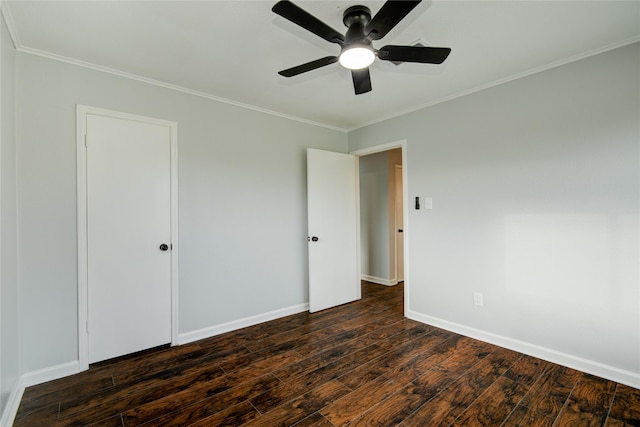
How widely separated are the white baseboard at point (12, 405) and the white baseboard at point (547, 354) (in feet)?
11.0

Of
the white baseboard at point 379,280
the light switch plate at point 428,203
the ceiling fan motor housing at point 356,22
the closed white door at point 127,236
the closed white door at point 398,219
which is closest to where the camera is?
the ceiling fan motor housing at point 356,22

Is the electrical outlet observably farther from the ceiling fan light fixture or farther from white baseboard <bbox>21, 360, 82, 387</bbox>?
white baseboard <bbox>21, 360, 82, 387</bbox>

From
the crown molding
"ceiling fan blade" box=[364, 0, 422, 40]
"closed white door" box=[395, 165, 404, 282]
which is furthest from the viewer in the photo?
"closed white door" box=[395, 165, 404, 282]

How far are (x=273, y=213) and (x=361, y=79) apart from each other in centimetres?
191

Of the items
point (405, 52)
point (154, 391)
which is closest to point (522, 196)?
point (405, 52)

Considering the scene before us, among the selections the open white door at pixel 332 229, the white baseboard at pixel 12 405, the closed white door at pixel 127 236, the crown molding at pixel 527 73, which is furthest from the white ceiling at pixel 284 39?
the white baseboard at pixel 12 405

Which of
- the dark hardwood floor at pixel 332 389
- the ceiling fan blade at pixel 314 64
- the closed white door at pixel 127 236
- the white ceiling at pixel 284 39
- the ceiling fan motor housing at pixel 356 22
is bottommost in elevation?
the dark hardwood floor at pixel 332 389

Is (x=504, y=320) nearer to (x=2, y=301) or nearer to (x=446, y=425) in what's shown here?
(x=446, y=425)

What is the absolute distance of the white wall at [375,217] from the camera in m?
5.02

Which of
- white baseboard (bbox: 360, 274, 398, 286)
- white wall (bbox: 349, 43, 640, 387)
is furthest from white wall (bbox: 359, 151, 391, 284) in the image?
white wall (bbox: 349, 43, 640, 387)

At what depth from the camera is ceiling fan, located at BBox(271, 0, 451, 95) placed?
4.71 feet

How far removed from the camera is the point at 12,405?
72.5 inches

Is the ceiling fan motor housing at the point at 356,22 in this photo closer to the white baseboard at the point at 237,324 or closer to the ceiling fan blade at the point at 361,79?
the ceiling fan blade at the point at 361,79

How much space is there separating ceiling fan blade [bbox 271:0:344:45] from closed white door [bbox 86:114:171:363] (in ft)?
5.99
